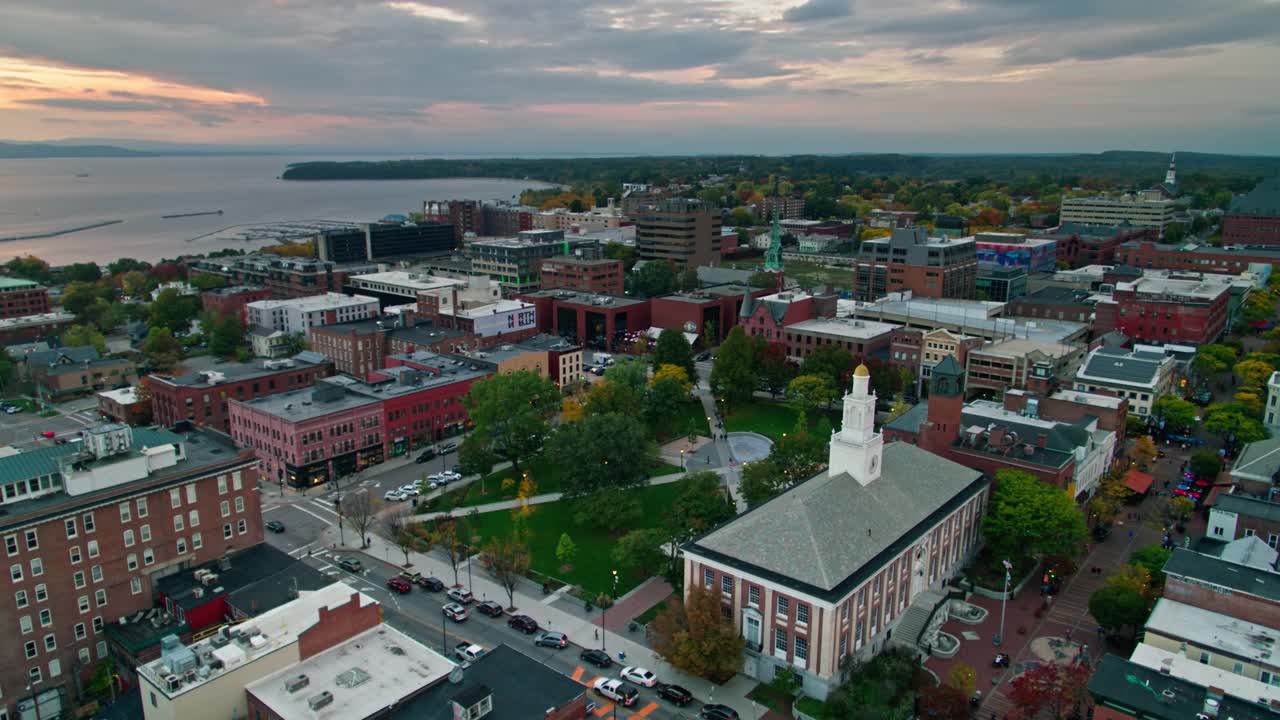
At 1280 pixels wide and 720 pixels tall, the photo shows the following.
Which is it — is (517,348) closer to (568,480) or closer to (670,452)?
(670,452)

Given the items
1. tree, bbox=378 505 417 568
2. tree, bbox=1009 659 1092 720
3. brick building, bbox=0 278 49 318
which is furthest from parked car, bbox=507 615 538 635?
brick building, bbox=0 278 49 318

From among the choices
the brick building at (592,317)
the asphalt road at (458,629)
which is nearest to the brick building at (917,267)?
the brick building at (592,317)

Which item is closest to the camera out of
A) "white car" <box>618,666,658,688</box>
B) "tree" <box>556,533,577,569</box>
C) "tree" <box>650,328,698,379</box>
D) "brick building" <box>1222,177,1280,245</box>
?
"white car" <box>618,666,658,688</box>

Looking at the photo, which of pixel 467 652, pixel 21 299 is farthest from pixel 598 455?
pixel 21 299

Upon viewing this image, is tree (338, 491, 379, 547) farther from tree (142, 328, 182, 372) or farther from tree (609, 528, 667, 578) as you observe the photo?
tree (142, 328, 182, 372)

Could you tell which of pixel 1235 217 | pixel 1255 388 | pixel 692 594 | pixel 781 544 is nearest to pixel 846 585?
pixel 781 544

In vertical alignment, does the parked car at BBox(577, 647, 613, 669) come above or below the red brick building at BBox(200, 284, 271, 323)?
below

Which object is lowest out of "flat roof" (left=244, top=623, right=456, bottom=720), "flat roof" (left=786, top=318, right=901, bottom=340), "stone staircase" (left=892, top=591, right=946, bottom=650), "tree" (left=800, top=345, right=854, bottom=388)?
"stone staircase" (left=892, top=591, right=946, bottom=650)
